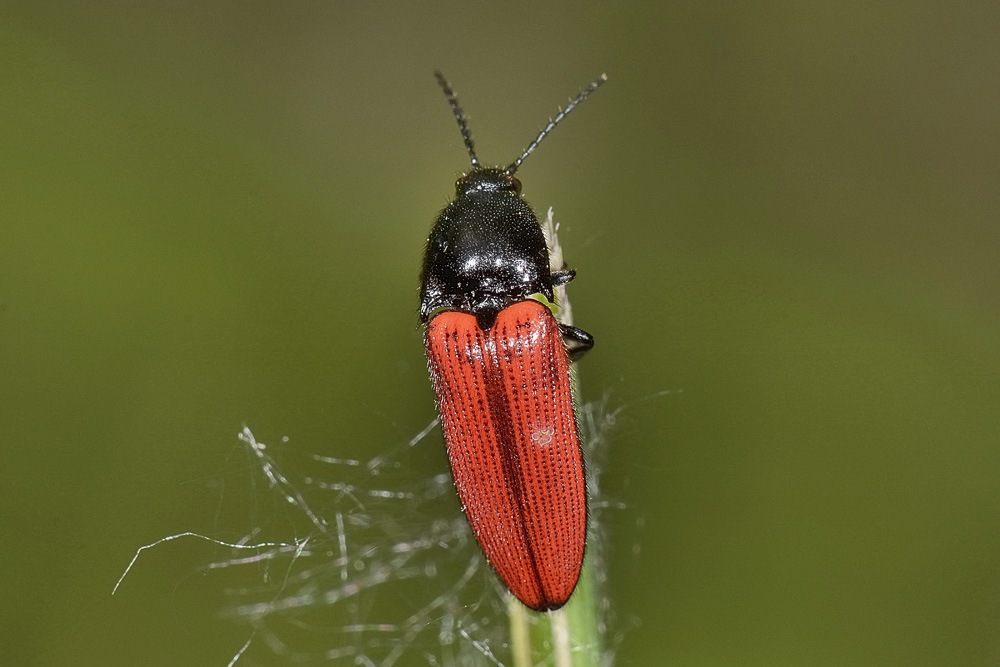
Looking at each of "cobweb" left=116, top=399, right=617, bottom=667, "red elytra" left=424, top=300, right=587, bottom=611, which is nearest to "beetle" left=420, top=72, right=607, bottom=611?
"red elytra" left=424, top=300, right=587, bottom=611

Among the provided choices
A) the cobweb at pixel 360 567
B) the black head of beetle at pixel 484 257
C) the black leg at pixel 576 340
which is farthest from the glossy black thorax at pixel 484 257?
the cobweb at pixel 360 567

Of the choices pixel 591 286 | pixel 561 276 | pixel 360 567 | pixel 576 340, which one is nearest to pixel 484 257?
pixel 561 276

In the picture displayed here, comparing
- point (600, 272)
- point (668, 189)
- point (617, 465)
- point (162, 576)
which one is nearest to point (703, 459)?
point (617, 465)

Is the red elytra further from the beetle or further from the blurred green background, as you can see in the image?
the blurred green background

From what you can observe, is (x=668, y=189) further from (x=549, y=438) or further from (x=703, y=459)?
(x=549, y=438)

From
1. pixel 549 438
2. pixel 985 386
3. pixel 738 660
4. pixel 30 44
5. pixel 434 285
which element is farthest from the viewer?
pixel 30 44

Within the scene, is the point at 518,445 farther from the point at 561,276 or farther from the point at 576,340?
the point at 561,276
